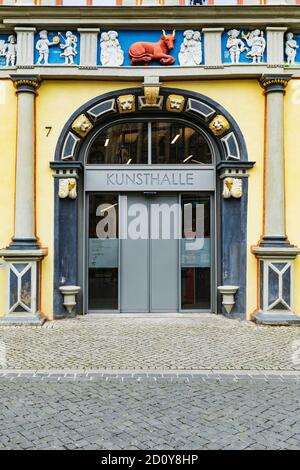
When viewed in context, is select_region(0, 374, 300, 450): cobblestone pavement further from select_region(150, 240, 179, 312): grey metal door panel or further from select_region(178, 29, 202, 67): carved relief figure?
select_region(178, 29, 202, 67): carved relief figure

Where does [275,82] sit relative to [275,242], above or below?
above

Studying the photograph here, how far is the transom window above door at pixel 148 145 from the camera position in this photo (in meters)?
10.1

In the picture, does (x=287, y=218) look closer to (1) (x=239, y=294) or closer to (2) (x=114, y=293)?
(1) (x=239, y=294)

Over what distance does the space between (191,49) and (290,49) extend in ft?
7.02

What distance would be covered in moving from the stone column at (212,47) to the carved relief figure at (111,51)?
1811 millimetres

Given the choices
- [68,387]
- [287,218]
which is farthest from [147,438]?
[287,218]

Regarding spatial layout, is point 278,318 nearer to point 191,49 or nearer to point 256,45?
point 256,45

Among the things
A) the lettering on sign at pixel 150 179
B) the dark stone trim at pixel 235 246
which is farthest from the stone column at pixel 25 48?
the dark stone trim at pixel 235 246

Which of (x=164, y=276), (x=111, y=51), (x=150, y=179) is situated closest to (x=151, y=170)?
(x=150, y=179)

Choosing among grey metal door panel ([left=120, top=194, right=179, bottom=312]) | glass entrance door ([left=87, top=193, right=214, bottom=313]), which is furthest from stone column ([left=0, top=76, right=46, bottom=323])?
grey metal door panel ([left=120, top=194, right=179, bottom=312])

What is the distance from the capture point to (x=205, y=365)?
6.16 metres

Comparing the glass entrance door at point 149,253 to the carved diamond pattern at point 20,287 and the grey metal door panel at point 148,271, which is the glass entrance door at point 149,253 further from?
the carved diamond pattern at point 20,287

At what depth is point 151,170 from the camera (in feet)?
32.8
